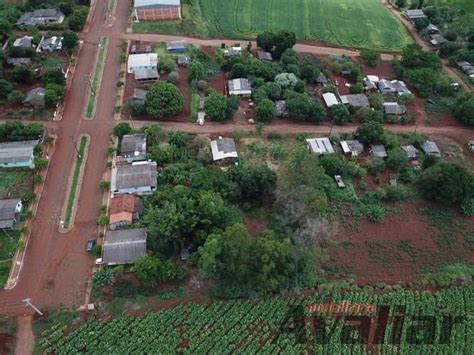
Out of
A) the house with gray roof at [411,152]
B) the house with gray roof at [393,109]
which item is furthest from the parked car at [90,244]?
the house with gray roof at [393,109]

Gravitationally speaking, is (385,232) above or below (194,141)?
below

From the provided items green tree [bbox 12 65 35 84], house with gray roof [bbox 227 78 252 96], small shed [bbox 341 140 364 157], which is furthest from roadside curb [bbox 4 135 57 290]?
small shed [bbox 341 140 364 157]

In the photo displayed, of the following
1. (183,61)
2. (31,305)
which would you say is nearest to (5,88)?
(183,61)

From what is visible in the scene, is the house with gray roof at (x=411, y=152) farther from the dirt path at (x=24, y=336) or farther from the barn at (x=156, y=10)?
the barn at (x=156, y=10)

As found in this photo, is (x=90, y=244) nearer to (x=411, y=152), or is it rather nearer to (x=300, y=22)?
(x=411, y=152)

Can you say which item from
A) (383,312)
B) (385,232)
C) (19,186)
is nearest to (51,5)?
(19,186)

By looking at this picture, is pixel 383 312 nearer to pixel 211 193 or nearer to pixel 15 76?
pixel 211 193
